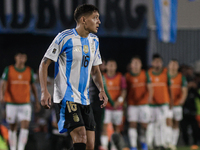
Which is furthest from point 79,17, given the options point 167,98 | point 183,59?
point 183,59

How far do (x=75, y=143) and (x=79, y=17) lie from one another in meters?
1.33

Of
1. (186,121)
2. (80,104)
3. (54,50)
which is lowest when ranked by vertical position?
(186,121)

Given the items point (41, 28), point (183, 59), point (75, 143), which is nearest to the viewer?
point (75, 143)

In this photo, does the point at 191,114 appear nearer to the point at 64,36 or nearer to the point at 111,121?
the point at 111,121

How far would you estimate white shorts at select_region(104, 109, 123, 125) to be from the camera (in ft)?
Result: 27.2

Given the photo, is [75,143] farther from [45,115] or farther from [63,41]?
[45,115]

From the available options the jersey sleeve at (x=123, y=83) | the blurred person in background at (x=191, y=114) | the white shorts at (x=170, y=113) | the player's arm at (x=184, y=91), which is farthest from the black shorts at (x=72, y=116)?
the blurred person in background at (x=191, y=114)

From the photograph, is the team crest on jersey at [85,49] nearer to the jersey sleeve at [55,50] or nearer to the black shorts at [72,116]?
the jersey sleeve at [55,50]

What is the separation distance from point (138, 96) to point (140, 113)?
369mm

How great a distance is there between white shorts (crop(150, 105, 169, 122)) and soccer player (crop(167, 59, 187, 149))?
728mm

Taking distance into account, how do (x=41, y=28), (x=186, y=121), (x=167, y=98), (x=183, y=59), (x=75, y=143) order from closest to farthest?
(x=75, y=143) → (x=167, y=98) → (x=186, y=121) → (x=41, y=28) → (x=183, y=59)

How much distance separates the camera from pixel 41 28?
1188 cm

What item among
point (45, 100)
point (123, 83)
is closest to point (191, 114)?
point (123, 83)

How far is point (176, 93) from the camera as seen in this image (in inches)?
387
